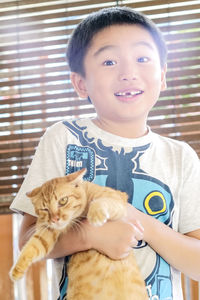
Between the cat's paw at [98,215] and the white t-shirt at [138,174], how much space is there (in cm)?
15

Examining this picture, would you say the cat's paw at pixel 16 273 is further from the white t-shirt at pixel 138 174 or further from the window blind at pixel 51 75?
the window blind at pixel 51 75

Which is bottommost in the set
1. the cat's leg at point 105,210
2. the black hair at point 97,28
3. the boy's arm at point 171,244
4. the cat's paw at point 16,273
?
the boy's arm at point 171,244

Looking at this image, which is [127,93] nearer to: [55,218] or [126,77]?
[126,77]

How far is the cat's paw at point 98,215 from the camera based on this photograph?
452 mm

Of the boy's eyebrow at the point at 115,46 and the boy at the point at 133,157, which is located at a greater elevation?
the boy's eyebrow at the point at 115,46

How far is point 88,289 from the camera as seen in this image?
0.51 metres

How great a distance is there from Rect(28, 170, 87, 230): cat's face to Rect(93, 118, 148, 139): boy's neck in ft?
0.62

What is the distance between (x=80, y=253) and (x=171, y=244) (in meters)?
0.16

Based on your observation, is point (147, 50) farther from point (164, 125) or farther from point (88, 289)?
point (164, 125)

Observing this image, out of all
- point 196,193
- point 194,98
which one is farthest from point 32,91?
point 196,193

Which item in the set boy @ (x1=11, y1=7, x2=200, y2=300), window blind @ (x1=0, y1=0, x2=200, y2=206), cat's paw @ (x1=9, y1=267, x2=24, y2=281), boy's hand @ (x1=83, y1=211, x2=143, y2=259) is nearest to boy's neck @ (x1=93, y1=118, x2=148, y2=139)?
boy @ (x1=11, y1=7, x2=200, y2=300)

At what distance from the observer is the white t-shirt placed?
62cm

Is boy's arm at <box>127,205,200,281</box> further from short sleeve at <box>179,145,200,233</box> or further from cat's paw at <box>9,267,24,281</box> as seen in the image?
cat's paw at <box>9,267,24,281</box>

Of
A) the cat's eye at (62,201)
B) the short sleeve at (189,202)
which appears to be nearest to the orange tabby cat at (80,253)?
the cat's eye at (62,201)
